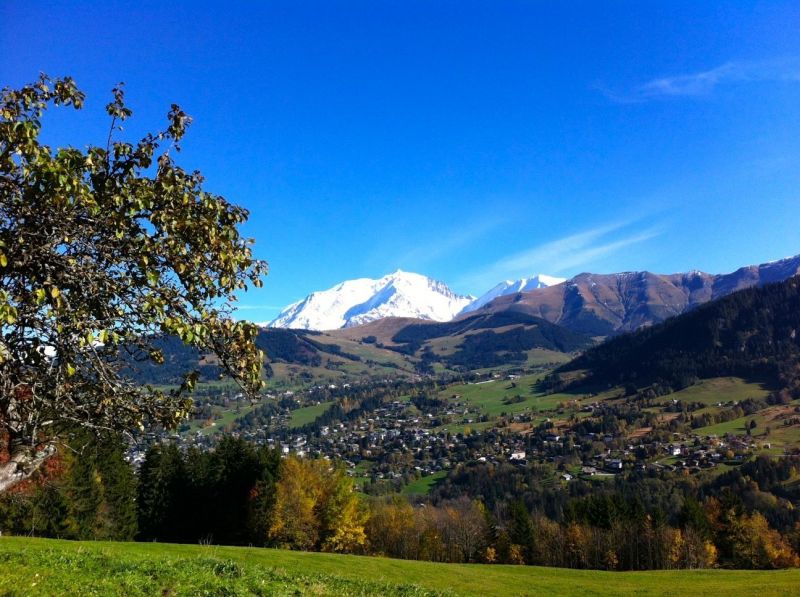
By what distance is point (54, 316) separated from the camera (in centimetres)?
875

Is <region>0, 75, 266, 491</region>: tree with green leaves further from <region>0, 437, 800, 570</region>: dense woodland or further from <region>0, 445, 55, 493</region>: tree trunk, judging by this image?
<region>0, 437, 800, 570</region>: dense woodland

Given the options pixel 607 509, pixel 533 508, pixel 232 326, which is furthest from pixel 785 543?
pixel 232 326

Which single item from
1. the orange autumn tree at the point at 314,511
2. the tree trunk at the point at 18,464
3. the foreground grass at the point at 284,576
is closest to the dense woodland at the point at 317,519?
the orange autumn tree at the point at 314,511

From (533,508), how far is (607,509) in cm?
9125

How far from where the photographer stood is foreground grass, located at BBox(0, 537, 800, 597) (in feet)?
48.8

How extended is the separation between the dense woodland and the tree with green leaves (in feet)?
155

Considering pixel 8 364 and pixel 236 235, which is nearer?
pixel 8 364

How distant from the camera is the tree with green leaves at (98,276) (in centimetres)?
826

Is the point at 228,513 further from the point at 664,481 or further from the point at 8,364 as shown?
the point at 664,481

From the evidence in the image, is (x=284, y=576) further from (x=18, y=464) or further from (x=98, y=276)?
(x=98, y=276)

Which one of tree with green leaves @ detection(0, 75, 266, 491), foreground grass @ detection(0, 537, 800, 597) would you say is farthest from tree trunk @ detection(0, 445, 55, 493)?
foreground grass @ detection(0, 537, 800, 597)

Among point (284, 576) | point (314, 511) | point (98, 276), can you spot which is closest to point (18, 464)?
point (98, 276)

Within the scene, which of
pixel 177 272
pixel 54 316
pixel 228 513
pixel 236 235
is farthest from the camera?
pixel 228 513

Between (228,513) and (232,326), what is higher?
(232,326)
